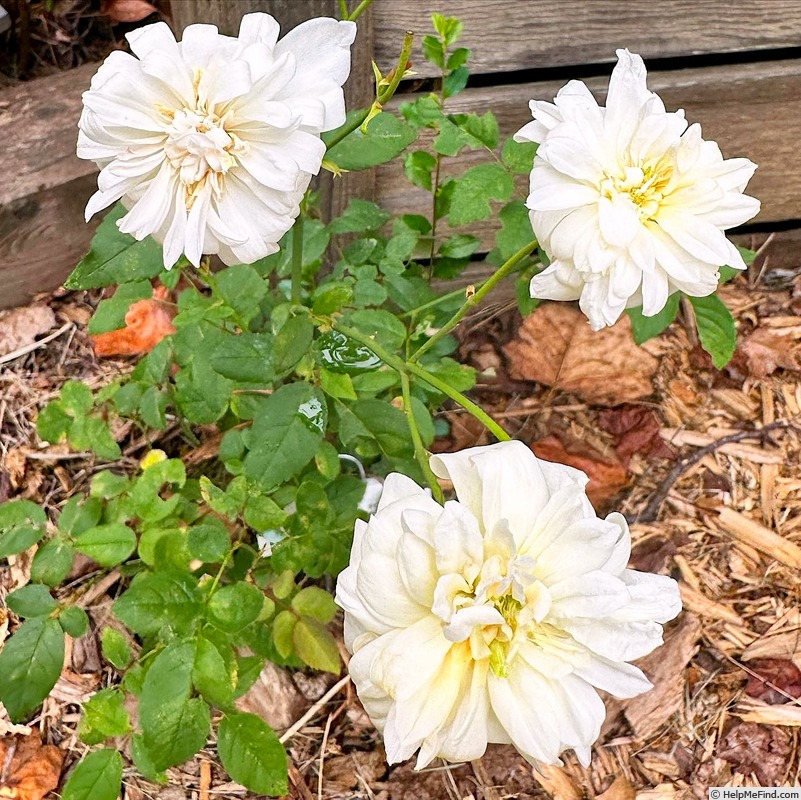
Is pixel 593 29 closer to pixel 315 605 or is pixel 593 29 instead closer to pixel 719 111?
pixel 719 111

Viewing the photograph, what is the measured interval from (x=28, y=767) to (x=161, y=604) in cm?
55

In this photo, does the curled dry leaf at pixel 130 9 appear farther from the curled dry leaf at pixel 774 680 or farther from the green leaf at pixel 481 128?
the curled dry leaf at pixel 774 680

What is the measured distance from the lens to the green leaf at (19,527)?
3.79ft

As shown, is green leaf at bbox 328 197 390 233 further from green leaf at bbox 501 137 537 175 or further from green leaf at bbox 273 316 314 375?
green leaf at bbox 273 316 314 375

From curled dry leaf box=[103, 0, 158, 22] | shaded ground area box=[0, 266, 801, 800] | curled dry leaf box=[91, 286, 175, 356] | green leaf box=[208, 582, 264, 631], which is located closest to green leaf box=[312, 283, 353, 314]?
green leaf box=[208, 582, 264, 631]

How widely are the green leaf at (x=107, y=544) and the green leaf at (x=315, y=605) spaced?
267mm

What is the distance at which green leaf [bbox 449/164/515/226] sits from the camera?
1157mm

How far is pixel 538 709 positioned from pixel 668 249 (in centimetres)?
53

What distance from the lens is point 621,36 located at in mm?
1468

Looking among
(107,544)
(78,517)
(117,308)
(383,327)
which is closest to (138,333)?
(117,308)

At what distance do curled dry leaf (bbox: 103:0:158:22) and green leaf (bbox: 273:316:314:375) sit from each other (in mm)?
1325

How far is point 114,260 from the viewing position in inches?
39.7

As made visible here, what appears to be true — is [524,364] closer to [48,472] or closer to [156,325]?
[156,325]

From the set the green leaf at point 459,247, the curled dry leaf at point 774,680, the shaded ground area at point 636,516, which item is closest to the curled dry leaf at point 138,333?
the shaded ground area at point 636,516
